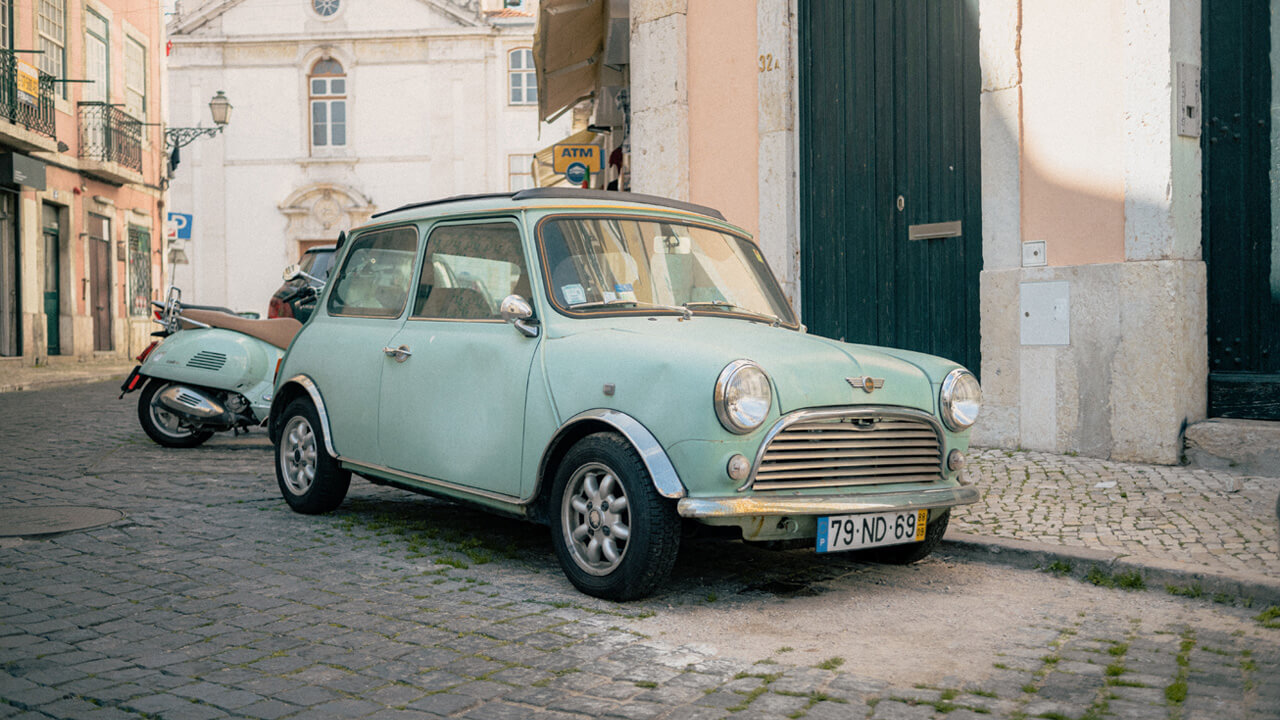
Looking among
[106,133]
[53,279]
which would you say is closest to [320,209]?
[106,133]

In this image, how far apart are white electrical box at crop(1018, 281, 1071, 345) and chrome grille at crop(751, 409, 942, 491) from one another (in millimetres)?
3608

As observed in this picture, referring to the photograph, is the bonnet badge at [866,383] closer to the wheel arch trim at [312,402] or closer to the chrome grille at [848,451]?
the chrome grille at [848,451]

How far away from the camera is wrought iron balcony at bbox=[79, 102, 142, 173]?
2505cm

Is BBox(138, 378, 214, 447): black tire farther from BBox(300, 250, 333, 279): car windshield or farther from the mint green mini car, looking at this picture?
the mint green mini car

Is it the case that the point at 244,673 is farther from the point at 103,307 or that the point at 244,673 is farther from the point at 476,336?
the point at 103,307

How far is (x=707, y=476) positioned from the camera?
13.7 ft

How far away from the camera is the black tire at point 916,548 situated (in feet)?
16.5

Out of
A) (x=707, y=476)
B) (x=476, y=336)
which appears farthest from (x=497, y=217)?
(x=707, y=476)

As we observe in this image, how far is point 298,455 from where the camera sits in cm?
639

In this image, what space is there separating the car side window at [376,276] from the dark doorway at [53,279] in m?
19.9

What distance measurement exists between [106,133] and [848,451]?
83.2 ft

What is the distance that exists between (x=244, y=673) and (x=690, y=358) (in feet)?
6.22

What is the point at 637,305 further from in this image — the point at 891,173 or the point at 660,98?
the point at 660,98

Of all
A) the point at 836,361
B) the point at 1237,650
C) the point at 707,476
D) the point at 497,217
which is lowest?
the point at 1237,650
